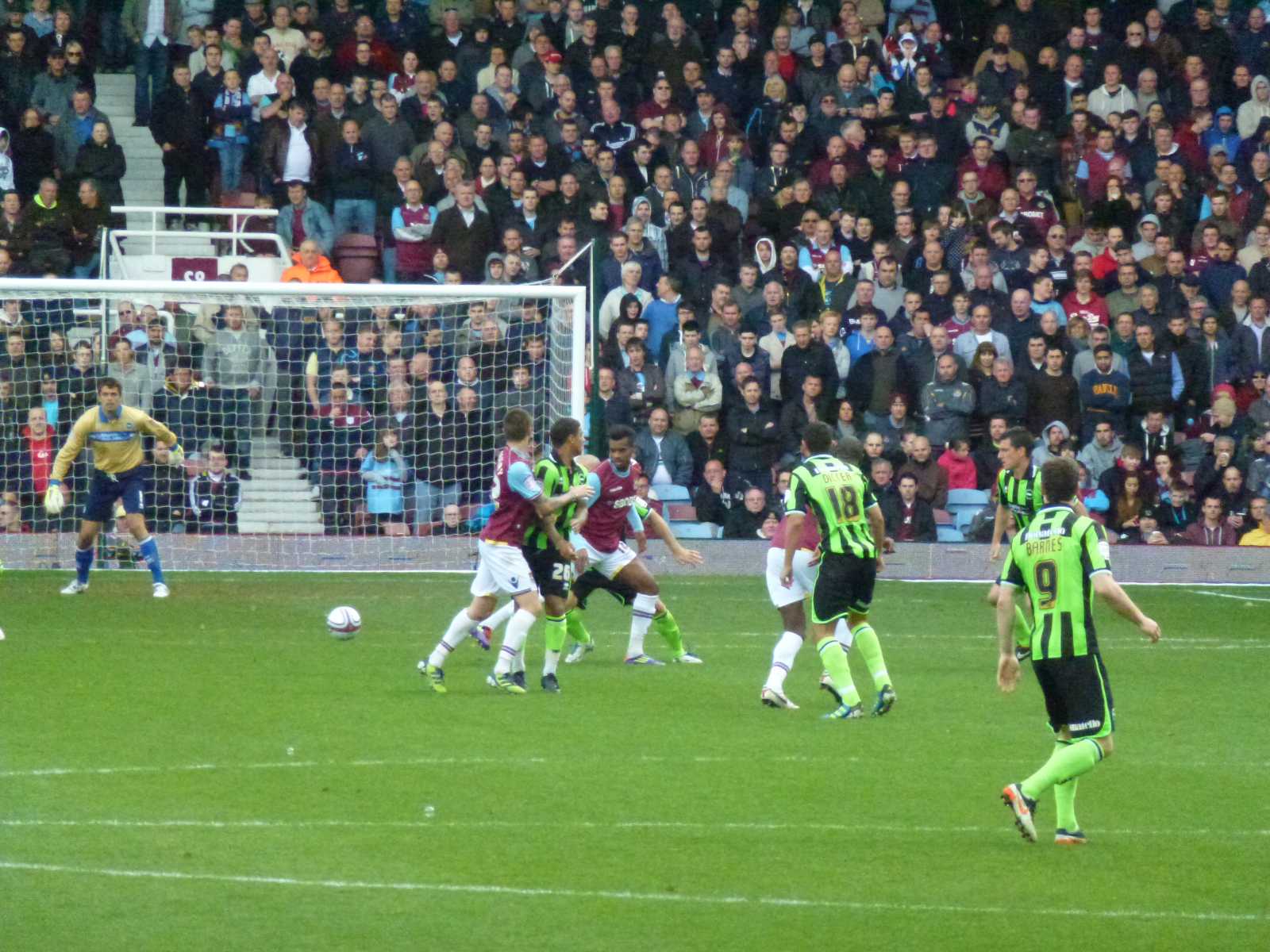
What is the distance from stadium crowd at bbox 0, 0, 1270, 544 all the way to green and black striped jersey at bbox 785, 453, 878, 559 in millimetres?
8245

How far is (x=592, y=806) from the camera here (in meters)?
9.77

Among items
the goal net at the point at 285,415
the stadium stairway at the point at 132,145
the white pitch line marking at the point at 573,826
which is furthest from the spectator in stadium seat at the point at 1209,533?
the stadium stairway at the point at 132,145

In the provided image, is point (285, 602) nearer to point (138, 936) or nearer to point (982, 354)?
point (982, 354)

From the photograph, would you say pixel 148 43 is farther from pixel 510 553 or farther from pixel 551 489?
pixel 510 553

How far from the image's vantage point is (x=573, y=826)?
932 centimetres

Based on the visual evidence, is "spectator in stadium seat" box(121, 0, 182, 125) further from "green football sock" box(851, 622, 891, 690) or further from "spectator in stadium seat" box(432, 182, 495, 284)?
"green football sock" box(851, 622, 891, 690)

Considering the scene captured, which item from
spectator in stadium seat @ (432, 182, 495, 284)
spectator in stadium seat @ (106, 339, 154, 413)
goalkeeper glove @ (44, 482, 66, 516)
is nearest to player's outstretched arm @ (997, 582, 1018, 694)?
goalkeeper glove @ (44, 482, 66, 516)

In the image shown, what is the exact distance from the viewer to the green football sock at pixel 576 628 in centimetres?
1489

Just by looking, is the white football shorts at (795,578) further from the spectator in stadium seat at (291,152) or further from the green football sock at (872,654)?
the spectator in stadium seat at (291,152)

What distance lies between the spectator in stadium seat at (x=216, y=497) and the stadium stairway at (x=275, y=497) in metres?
0.12

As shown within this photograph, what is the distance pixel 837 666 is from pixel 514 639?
2329 mm

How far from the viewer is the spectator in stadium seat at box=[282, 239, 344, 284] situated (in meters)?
21.9

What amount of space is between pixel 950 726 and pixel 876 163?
1255cm

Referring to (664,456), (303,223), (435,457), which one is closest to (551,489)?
(435,457)
